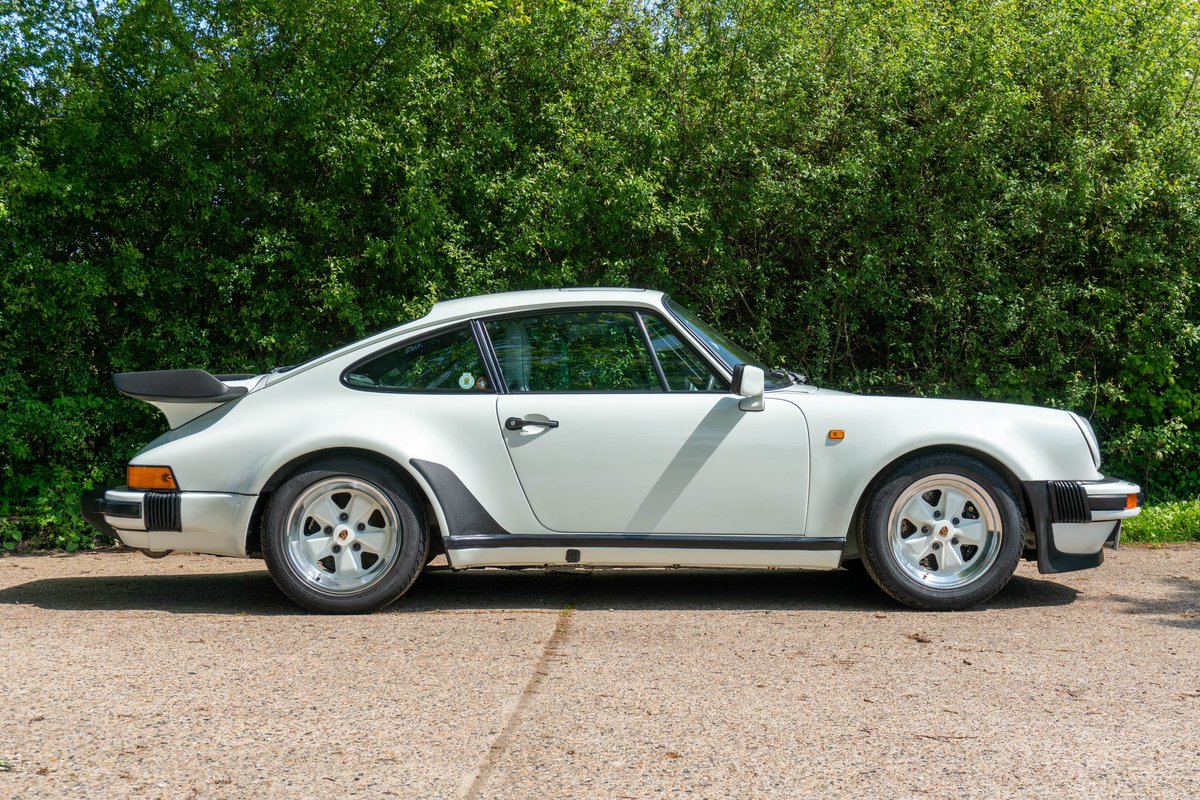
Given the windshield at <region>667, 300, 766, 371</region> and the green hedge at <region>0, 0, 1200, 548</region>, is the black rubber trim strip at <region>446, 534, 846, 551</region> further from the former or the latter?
the green hedge at <region>0, 0, 1200, 548</region>

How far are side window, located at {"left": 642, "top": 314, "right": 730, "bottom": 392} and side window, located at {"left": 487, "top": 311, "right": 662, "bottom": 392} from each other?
0.20 feet

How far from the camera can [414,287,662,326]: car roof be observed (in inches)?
237

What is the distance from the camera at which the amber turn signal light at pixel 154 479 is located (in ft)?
19.1

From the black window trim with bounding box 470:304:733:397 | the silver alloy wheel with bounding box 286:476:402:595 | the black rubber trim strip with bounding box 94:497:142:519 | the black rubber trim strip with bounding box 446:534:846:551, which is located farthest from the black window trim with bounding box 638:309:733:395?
the black rubber trim strip with bounding box 94:497:142:519

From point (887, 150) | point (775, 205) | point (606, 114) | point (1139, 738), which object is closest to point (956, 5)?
point (887, 150)

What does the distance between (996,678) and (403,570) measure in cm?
268

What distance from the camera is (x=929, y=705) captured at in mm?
4184

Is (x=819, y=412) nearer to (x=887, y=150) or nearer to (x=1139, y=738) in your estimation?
(x=1139, y=738)

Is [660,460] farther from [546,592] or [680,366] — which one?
A: [546,592]

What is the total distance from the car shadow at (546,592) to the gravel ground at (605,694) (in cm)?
4

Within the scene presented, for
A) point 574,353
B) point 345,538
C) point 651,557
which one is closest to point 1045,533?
point 651,557

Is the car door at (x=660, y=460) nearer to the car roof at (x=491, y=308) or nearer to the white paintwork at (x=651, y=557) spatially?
the white paintwork at (x=651, y=557)

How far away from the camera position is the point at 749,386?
5676 millimetres

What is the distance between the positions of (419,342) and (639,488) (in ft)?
4.25
